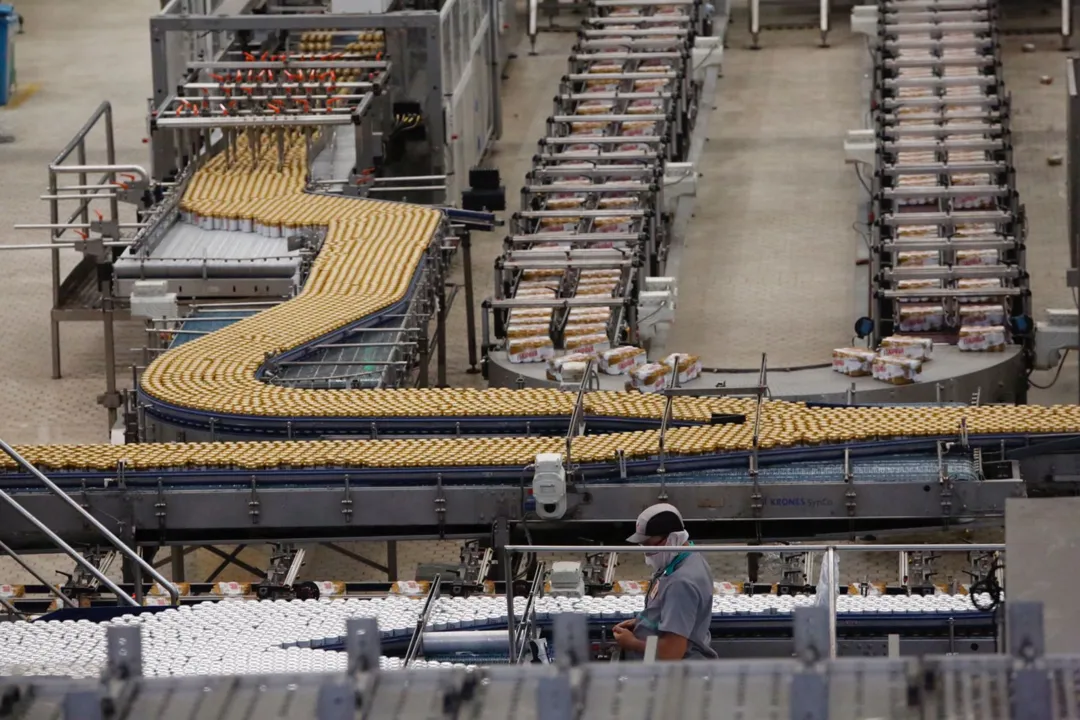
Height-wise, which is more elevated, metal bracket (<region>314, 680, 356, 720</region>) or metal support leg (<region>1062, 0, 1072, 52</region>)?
metal bracket (<region>314, 680, 356, 720</region>)

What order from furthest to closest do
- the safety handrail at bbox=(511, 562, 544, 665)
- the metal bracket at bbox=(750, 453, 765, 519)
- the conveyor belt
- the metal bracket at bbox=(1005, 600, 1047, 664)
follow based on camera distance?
the conveyor belt, the metal bracket at bbox=(750, 453, 765, 519), the safety handrail at bbox=(511, 562, 544, 665), the metal bracket at bbox=(1005, 600, 1047, 664)

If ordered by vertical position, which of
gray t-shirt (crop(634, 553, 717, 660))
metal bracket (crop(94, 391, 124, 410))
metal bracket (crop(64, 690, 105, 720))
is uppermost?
metal bracket (crop(64, 690, 105, 720))

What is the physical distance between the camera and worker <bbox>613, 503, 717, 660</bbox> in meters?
8.21

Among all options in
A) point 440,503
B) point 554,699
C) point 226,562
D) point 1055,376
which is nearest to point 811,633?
point 554,699

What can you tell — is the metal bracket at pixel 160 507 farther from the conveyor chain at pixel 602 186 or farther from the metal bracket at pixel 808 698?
the metal bracket at pixel 808 698

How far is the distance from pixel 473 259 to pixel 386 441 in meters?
8.30

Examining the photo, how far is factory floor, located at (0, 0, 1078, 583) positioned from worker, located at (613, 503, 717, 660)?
4.96 m

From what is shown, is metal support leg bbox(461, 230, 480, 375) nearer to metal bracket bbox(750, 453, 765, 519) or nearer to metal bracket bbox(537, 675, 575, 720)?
metal bracket bbox(750, 453, 765, 519)

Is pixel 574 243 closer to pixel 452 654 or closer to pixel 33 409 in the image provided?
pixel 33 409

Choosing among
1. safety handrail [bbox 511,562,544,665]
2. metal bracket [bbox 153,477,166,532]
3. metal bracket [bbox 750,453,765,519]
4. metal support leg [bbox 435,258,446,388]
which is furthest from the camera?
metal support leg [bbox 435,258,446,388]

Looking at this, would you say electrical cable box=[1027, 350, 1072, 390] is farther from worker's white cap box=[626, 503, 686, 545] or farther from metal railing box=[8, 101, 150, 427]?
worker's white cap box=[626, 503, 686, 545]

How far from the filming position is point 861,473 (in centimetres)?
1195

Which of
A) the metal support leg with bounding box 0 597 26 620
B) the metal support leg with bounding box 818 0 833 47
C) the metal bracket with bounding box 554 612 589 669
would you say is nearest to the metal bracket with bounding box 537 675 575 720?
the metal bracket with bounding box 554 612 589 669

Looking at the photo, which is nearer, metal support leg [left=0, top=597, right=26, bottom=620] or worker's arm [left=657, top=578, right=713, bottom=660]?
worker's arm [left=657, top=578, right=713, bottom=660]
